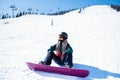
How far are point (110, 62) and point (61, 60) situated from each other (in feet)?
8.93

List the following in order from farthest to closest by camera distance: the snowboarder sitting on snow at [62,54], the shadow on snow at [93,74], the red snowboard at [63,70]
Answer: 1. the snowboarder sitting on snow at [62,54]
2. the shadow on snow at [93,74]
3. the red snowboard at [63,70]

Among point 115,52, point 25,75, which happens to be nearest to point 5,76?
point 25,75

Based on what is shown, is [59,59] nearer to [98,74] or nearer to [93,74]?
[93,74]

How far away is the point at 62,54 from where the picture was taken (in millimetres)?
7176

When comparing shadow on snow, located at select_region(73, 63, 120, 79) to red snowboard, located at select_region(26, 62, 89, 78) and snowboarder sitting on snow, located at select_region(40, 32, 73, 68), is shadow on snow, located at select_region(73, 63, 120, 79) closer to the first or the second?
red snowboard, located at select_region(26, 62, 89, 78)

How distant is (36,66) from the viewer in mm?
6625

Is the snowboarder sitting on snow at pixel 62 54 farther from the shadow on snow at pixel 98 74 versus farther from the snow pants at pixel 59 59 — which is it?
the shadow on snow at pixel 98 74

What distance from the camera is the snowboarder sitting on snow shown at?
690cm

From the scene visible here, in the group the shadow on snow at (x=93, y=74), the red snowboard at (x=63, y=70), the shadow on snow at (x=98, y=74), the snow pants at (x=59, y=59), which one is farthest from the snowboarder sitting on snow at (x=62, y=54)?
the shadow on snow at (x=98, y=74)

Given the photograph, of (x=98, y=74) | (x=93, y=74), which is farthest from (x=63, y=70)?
(x=98, y=74)

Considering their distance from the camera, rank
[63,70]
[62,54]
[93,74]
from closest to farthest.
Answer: [63,70]
[93,74]
[62,54]

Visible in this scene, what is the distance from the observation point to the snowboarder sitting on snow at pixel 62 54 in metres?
6.90

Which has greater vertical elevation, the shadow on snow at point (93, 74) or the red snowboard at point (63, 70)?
the red snowboard at point (63, 70)

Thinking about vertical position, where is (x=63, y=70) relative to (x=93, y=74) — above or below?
above
